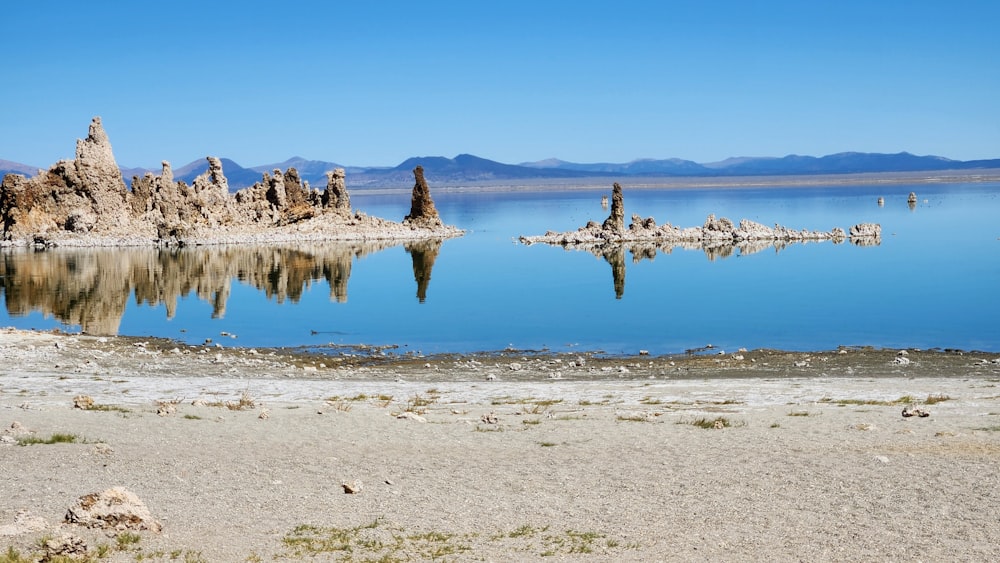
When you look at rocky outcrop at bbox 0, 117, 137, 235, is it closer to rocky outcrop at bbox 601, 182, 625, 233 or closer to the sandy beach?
rocky outcrop at bbox 601, 182, 625, 233

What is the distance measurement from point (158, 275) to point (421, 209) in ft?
155

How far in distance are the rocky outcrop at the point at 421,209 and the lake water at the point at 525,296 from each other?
68.0ft

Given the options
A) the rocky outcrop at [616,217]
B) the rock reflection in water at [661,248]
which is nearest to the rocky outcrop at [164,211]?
the rocky outcrop at [616,217]

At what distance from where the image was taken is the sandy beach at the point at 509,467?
9.98m

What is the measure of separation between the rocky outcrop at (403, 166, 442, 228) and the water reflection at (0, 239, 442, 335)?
1746 cm

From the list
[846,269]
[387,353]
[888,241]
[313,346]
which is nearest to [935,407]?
[387,353]

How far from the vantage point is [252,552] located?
965 centimetres

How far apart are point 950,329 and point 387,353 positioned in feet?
64.8

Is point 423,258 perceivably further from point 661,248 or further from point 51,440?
point 51,440

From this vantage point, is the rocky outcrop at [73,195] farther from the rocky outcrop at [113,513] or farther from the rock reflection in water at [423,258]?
the rocky outcrop at [113,513]

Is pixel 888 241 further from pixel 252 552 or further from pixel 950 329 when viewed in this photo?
pixel 252 552

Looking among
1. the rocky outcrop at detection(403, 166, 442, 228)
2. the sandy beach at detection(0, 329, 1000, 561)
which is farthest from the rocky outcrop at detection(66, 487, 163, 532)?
the rocky outcrop at detection(403, 166, 442, 228)

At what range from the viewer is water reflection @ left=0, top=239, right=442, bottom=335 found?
41406mm

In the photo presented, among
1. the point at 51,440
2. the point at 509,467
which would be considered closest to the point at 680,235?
the point at 509,467
